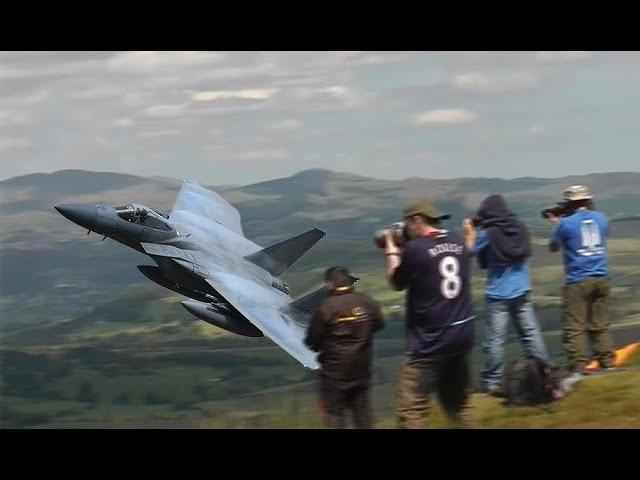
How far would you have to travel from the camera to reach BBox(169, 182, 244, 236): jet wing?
3528cm

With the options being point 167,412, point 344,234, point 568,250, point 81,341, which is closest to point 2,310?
point 81,341

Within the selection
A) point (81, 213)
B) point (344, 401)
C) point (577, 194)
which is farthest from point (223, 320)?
point (344, 401)

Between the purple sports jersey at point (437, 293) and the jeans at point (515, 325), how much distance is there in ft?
8.40

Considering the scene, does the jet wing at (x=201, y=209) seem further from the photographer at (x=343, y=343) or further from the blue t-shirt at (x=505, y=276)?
the photographer at (x=343, y=343)

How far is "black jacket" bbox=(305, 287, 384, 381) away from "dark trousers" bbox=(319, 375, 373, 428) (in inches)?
3.5

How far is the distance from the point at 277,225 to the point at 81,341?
79.1 ft

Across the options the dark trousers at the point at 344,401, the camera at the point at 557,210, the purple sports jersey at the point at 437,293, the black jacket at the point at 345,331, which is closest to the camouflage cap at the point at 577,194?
the camera at the point at 557,210

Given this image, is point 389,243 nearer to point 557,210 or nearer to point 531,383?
point 531,383

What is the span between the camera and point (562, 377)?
42.3ft

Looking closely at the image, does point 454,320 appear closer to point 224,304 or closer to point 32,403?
point 224,304

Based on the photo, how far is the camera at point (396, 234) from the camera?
33.7ft

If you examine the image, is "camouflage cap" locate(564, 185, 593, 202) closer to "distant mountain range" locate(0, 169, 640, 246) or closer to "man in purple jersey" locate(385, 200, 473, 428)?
"man in purple jersey" locate(385, 200, 473, 428)

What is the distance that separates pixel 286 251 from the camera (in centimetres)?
3578

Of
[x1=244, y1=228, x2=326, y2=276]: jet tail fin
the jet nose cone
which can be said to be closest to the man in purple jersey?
the jet nose cone
